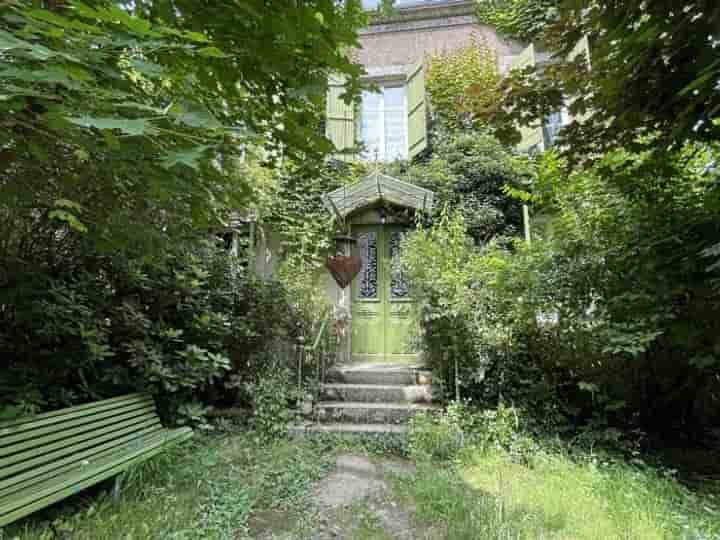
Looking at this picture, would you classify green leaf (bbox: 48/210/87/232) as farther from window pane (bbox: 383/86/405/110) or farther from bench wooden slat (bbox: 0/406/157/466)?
window pane (bbox: 383/86/405/110)

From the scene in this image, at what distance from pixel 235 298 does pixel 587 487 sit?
402 cm

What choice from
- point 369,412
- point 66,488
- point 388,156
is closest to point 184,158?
point 66,488

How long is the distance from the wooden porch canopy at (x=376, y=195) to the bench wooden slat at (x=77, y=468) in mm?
3792

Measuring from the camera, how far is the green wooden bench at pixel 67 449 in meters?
2.00

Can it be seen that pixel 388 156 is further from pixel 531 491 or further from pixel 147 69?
pixel 147 69

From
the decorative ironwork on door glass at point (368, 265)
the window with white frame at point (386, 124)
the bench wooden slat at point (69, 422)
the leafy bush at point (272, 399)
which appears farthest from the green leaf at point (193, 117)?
the window with white frame at point (386, 124)

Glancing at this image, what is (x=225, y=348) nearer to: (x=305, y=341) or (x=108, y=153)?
(x=305, y=341)

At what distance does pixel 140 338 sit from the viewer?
3600 mm

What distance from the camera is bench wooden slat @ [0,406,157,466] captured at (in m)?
2.08

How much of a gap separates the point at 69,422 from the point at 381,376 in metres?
3.36

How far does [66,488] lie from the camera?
82.7 inches

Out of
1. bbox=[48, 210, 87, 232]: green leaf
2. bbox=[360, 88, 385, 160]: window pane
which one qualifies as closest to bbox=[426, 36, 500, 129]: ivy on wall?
bbox=[360, 88, 385, 160]: window pane

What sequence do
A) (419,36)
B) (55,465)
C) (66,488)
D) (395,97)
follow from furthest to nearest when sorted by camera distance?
1. (419,36)
2. (395,97)
3. (55,465)
4. (66,488)

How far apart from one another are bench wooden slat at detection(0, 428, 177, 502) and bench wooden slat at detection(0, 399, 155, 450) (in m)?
0.21
